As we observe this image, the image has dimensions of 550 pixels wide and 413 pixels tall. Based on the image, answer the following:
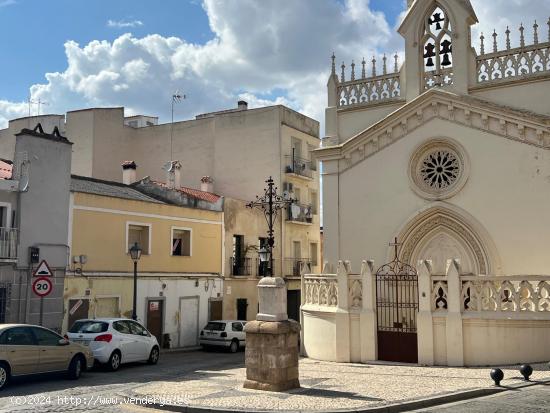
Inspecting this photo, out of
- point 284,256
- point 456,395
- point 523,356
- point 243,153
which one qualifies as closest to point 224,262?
point 284,256

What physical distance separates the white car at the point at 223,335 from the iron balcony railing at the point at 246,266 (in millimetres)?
4784

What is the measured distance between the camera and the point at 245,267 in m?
31.2

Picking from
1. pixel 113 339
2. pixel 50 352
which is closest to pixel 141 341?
pixel 113 339

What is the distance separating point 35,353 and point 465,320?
32.1 feet

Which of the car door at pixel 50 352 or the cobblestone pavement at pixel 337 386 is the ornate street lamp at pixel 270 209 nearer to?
the cobblestone pavement at pixel 337 386

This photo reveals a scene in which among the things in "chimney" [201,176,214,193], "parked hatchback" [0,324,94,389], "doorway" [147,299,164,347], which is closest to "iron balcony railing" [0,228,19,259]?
"parked hatchback" [0,324,94,389]

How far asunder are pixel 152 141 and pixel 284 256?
1089 cm

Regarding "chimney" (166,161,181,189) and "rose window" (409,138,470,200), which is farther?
"chimney" (166,161,181,189)

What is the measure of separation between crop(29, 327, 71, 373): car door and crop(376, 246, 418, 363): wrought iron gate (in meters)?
7.72

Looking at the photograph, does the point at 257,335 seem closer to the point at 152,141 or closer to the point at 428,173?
the point at 428,173

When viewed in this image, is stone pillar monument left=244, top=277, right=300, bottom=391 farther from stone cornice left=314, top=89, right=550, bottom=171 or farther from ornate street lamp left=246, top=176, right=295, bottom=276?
stone cornice left=314, top=89, right=550, bottom=171

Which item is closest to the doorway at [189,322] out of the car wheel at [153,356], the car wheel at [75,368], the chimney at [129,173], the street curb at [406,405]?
the chimney at [129,173]

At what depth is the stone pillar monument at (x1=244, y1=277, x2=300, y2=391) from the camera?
11742mm

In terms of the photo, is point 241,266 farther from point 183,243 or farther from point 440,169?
point 440,169
